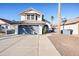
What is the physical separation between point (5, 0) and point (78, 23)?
19.8 metres

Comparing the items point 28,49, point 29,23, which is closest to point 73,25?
point 29,23

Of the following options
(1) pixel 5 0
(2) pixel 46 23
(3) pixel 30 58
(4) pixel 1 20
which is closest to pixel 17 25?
(4) pixel 1 20

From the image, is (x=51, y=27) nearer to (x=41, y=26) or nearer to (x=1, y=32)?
(x=41, y=26)

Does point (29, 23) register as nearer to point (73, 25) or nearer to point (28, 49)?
point (73, 25)

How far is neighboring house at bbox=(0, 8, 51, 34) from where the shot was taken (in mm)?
25094

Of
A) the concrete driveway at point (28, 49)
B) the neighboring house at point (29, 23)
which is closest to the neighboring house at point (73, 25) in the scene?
the neighboring house at point (29, 23)

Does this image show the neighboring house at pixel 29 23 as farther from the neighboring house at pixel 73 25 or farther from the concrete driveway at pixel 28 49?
the concrete driveway at pixel 28 49

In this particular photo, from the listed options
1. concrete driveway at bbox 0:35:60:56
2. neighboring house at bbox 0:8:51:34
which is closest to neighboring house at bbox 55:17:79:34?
neighboring house at bbox 0:8:51:34

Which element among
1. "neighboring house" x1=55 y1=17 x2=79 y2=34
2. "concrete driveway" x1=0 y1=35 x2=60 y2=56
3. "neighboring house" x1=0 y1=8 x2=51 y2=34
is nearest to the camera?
"concrete driveway" x1=0 y1=35 x2=60 y2=56

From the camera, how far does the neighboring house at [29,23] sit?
2509 cm

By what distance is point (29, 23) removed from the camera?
2833 cm

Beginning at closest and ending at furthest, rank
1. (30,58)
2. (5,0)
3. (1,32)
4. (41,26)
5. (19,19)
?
(30,58) < (5,0) < (1,32) < (19,19) < (41,26)

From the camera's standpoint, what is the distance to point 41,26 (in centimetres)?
3091

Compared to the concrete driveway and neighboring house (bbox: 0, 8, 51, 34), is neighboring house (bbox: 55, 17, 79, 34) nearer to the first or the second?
neighboring house (bbox: 0, 8, 51, 34)
